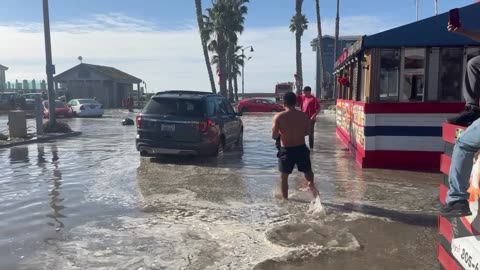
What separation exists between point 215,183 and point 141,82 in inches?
1826

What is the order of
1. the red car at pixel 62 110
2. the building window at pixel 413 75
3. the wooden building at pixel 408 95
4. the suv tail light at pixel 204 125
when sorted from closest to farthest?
the wooden building at pixel 408 95
the building window at pixel 413 75
the suv tail light at pixel 204 125
the red car at pixel 62 110

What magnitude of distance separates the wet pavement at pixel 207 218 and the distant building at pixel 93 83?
1565 inches

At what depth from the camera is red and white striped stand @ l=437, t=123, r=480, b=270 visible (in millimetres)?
2881

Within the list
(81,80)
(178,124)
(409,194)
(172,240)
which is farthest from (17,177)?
(81,80)

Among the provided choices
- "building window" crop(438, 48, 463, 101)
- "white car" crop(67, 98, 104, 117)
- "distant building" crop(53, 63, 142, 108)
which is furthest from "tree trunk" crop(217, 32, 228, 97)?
"building window" crop(438, 48, 463, 101)

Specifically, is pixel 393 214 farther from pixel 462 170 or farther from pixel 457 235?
pixel 462 170

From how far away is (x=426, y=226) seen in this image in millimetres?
6008

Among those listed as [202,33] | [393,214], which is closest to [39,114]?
[393,214]

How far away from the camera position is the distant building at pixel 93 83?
49188mm

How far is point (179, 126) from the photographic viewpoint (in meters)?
10.7

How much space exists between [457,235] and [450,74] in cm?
774

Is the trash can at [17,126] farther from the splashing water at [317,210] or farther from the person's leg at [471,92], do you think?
the person's leg at [471,92]

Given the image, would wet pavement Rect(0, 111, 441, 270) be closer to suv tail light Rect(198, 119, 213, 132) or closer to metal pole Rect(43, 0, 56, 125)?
suv tail light Rect(198, 119, 213, 132)

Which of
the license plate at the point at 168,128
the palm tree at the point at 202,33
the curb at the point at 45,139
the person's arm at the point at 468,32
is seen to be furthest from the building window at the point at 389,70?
the palm tree at the point at 202,33
